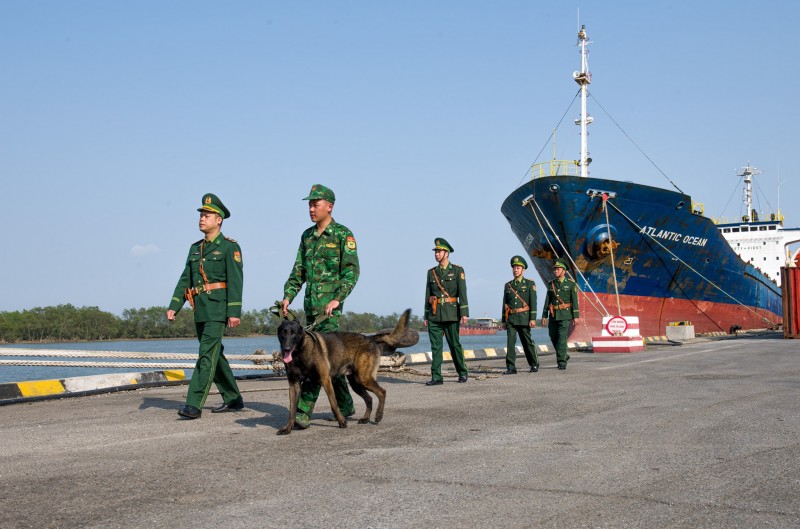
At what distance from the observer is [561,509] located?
3357mm

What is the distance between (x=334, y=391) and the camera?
21.4 feet

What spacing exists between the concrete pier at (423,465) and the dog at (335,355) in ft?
1.06

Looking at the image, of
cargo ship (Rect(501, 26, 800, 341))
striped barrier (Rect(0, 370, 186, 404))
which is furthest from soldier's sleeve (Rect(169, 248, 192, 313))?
Answer: cargo ship (Rect(501, 26, 800, 341))

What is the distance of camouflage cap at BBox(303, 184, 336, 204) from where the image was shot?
659 cm

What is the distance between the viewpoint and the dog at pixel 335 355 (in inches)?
227

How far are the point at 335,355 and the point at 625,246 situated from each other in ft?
82.1

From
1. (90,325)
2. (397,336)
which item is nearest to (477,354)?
(397,336)

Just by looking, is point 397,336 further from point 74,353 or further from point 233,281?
point 74,353

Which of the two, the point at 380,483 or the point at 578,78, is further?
the point at 578,78

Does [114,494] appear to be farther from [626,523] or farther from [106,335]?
[106,335]

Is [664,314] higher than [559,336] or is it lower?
higher

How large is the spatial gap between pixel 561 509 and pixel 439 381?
7.40 meters

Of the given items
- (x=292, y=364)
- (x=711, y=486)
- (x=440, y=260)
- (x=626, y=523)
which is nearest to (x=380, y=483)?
(x=626, y=523)

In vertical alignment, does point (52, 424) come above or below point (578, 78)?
below
